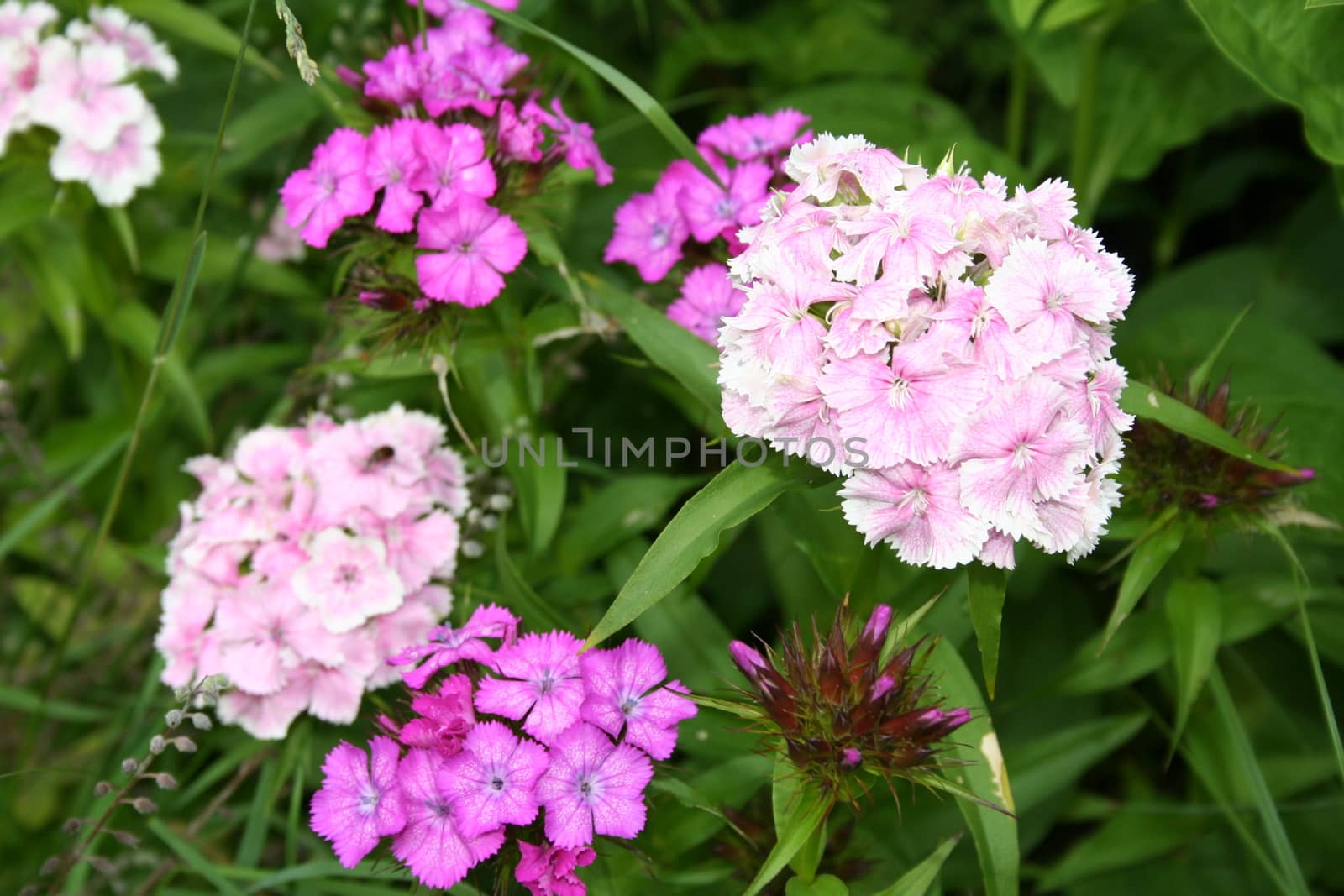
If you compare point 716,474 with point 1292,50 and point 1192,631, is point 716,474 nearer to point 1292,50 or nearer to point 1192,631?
point 1192,631

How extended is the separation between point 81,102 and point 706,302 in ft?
4.58

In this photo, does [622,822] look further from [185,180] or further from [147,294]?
[147,294]

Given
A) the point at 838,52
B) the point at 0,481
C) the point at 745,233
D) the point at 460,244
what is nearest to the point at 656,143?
the point at 838,52

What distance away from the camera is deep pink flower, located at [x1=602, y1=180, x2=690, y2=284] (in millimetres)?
2029

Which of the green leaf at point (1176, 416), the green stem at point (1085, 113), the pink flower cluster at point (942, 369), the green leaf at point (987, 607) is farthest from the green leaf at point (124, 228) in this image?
the green stem at point (1085, 113)

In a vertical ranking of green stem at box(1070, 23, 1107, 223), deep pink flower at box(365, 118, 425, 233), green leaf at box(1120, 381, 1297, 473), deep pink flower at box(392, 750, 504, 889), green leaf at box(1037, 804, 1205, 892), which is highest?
green stem at box(1070, 23, 1107, 223)

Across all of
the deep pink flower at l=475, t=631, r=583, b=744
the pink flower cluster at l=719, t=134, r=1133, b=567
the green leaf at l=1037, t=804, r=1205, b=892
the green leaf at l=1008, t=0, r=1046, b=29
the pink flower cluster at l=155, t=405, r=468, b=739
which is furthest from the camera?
the green leaf at l=1037, t=804, r=1205, b=892

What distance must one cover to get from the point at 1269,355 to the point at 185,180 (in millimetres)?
2604

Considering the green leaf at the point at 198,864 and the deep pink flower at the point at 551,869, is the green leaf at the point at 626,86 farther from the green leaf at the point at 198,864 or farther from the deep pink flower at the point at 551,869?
the green leaf at the point at 198,864

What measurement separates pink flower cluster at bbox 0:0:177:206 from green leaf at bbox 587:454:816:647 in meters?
1.52

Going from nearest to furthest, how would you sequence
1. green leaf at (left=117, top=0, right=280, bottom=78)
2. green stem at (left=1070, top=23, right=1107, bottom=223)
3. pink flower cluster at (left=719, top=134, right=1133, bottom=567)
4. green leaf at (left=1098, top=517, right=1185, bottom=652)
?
pink flower cluster at (left=719, top=134, right=1133, bottom=567) < green leaf at (left=1098, top=517, right=1185, bottom=652) < green leaf at (left=117, top=0, right=280, bottom=78) < green stem at (left=1070, top=23, right=1107, bottom=223)

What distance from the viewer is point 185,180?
2.58m

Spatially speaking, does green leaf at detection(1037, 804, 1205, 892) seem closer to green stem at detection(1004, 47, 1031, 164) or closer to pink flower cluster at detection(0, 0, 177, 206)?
green stem at detection(1004, 47, 1031, 164)

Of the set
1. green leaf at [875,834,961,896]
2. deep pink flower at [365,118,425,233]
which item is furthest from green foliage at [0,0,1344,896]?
deep pink flower at [365,118,425,233]
